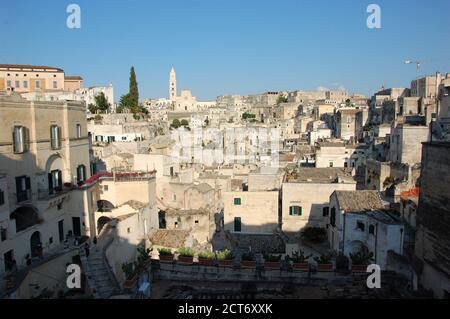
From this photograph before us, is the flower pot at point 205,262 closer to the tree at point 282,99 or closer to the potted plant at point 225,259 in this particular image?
the potted plant at point 225,259

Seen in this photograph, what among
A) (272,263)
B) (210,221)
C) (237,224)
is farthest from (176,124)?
(272,263)

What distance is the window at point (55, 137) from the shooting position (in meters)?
21.2

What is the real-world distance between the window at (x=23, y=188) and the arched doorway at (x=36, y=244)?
Result: 6.20 feet

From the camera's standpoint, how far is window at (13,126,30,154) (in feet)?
60.9

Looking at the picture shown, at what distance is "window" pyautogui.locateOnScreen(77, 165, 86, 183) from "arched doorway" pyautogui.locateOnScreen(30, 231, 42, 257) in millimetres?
5183

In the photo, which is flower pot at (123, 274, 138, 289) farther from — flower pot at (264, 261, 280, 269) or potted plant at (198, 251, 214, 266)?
flower pot at (264, 261, 280, 269)

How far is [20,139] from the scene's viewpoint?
61.8 ft

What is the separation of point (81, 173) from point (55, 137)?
353 cm

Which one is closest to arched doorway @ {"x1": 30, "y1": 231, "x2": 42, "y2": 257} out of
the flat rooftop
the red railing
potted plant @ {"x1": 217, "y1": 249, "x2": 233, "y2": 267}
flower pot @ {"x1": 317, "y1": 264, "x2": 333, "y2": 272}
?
the red railing

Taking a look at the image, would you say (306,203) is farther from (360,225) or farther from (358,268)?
(358,268)

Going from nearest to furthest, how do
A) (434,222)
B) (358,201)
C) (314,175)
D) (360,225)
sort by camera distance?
(434,222) → (360,225) → (358,201) → (314,175)

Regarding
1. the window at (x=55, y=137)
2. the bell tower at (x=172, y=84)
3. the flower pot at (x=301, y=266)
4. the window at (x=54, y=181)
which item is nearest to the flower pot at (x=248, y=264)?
the flower pot at (x=301, y=266)
